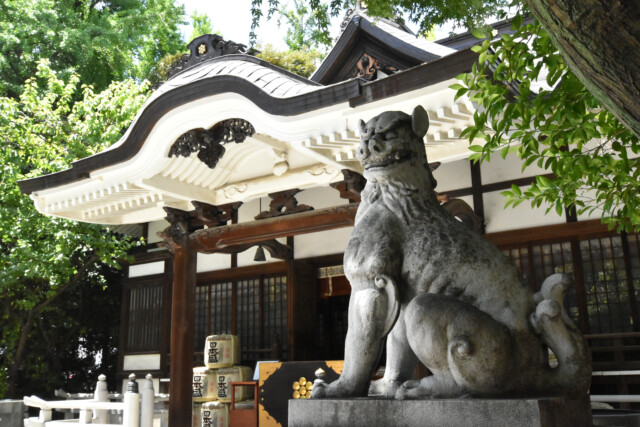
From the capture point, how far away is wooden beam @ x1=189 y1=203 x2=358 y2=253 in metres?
8.23

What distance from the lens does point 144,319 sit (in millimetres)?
12930

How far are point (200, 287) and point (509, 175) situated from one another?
6575mm

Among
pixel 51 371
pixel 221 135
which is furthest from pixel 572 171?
pixel 51 371

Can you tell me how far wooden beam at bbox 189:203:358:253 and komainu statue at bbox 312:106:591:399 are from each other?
4.71 m

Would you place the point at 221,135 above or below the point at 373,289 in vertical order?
above

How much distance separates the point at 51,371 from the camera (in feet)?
48.1

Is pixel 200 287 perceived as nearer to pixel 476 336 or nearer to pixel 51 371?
pixel 51 371

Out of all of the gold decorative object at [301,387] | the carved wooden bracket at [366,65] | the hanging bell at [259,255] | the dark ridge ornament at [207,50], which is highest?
the carved wooden bracket at [366,65]

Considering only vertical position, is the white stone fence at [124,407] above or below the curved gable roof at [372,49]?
below

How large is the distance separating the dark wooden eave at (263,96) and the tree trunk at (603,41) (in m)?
3.87

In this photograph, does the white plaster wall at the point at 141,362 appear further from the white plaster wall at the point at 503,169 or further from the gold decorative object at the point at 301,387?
the white plaster wall at the point at 503,169

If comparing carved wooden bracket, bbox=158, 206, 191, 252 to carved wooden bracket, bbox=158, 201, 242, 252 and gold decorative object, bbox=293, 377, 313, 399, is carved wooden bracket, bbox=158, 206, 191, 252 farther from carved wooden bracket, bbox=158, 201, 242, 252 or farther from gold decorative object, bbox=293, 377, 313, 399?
gold decorative object, bbox=293, 377, 313, 399

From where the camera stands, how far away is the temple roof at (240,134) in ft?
21.7

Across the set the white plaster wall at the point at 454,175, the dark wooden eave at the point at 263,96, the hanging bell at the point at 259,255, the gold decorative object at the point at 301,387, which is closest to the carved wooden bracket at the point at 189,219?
the hanging bell at the point at 259,255
